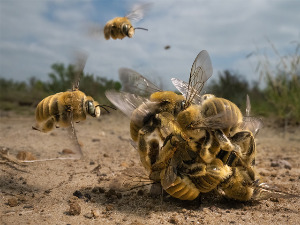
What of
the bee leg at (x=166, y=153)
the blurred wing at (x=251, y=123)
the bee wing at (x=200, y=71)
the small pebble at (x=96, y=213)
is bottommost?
the small pebble at (x=96, y=213)

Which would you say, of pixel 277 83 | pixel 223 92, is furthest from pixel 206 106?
pixel 223 92

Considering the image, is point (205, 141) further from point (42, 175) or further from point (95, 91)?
point (95, 91)

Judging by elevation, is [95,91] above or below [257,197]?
above

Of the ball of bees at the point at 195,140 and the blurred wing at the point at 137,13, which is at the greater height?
the blurred wing at the point at 137,13

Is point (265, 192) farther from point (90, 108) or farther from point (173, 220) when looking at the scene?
point (90, 108)

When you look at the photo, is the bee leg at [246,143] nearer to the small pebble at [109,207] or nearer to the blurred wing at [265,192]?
the blurred wing at [265,192]

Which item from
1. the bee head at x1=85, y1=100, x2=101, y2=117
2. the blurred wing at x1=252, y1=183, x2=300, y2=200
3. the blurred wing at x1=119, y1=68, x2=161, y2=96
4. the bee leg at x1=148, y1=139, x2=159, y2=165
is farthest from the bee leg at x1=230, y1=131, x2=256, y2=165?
the bee head at x1=85, y1=100, x2=101, y2=117

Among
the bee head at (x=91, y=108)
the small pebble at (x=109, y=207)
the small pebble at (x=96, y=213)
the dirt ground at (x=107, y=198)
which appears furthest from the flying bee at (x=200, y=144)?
the bee head at (x=91, y=108)
